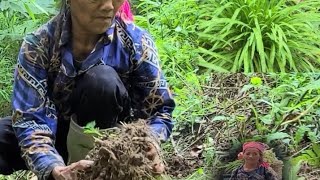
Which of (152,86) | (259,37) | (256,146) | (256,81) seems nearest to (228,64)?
(259,37)

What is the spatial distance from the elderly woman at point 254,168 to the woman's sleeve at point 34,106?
28.1 inches

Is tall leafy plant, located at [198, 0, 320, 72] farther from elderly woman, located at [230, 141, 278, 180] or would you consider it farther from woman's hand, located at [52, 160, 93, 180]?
elderly woman, located at [230, 141, 278, 180]

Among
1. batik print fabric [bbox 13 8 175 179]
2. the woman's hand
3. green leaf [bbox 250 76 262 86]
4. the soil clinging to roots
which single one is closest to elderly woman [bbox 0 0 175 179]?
batik print fabric [bbox 13 8 175 179]

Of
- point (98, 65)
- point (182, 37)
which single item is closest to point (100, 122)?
point (98, 65)

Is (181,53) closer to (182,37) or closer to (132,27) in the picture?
(182,37)

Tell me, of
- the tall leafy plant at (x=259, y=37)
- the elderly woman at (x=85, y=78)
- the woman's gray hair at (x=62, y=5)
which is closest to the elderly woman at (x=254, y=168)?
the elderly woman at (x=85, y=78)

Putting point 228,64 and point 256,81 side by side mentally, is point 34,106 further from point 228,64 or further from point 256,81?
point 228,64

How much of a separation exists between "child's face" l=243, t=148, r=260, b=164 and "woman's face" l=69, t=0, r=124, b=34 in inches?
30.4

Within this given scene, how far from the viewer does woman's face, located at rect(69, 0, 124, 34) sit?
6.64 ft

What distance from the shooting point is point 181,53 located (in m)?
4.10

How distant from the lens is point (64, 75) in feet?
7.08

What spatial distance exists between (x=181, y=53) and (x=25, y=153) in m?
2.18

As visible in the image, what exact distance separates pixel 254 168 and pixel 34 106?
0.90m

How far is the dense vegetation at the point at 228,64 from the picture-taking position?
2894 mm
